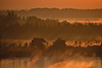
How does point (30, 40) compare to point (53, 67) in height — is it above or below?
above

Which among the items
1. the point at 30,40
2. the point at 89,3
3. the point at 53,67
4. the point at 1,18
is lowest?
the point at 53,67

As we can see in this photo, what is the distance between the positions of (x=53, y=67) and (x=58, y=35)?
83cm

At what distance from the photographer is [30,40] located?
13.3 feet

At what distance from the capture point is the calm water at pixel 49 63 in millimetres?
3484

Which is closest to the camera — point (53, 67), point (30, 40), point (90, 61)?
point (53, 67)

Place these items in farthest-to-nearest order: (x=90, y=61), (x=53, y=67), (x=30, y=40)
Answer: (x=30, y=40), (x=90, y=61), (x=53, y=67)

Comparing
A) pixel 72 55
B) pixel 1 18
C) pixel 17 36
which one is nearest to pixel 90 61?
pixel 72 55

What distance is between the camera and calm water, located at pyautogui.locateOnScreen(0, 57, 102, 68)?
137 inches

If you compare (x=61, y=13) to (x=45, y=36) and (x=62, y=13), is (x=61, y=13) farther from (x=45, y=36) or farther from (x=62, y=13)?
(x=45, y=36)

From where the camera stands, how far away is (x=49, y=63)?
3584 mm

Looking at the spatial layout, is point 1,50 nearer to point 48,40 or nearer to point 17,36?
point 17,36

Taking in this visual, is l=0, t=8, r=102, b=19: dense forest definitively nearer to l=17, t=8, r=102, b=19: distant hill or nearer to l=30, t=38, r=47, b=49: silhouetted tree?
l=17, t=8, r=102, b=19: distant hill

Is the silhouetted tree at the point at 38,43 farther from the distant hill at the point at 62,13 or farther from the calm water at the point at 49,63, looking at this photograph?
the distant hill at the point at 62,13

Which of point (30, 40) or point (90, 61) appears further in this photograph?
point (30, 40)
